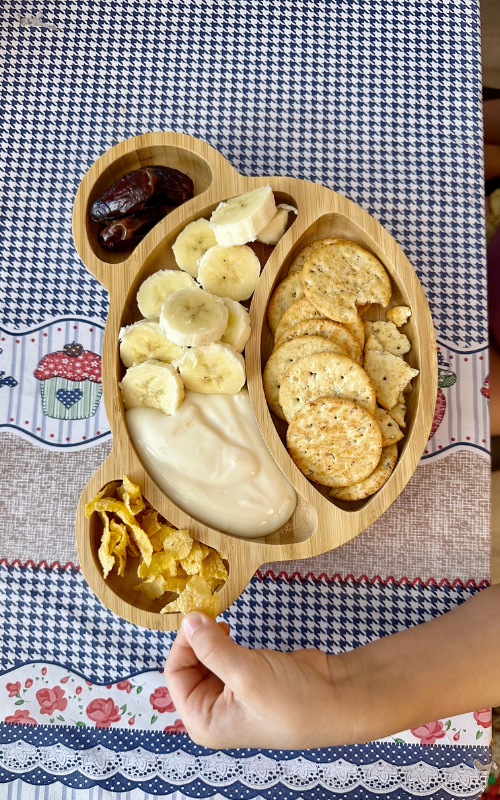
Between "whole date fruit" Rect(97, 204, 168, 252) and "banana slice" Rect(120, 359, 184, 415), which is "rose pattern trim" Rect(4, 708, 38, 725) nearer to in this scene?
"banana slice" Rect(120, 359, 184, 415)

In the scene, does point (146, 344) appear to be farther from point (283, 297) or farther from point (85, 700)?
point (85, 700)

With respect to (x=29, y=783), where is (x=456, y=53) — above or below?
above

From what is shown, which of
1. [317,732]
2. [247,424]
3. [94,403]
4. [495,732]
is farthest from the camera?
[495,732]

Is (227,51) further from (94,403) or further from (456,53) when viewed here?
(94,403)

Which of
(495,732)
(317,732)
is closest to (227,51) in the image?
(317,732)

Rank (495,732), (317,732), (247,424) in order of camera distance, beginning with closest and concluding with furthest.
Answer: (317,732) → (247,424) → (495,732)

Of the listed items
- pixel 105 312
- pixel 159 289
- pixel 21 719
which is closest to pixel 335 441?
pixel 159 289

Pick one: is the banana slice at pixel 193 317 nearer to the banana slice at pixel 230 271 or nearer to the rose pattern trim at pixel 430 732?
the banana slice at pixel 230 271

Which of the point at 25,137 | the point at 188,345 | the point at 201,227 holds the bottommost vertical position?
the point at 188,345
